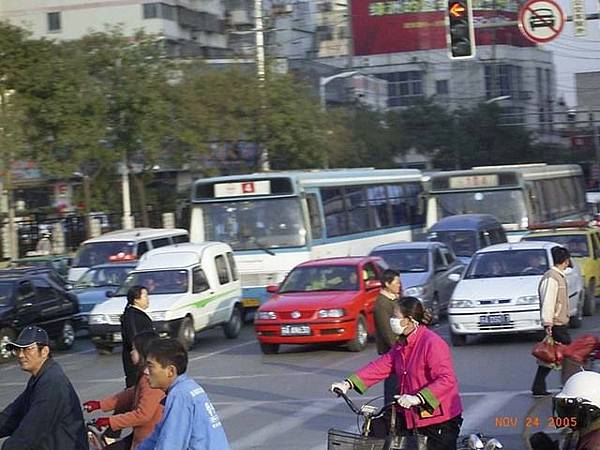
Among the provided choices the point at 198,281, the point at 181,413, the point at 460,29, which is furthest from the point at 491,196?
the point at 181,413

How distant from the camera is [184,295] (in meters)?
23.9

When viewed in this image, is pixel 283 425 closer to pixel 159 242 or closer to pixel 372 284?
pixel 372 284

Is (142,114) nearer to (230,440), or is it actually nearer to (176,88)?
(176,88)

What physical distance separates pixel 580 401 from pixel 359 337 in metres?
16.3

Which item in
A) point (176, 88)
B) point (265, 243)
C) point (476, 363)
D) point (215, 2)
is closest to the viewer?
point (476, 363)

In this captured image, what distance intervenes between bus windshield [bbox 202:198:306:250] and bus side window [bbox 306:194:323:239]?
1.45ft

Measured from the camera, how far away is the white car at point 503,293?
2053 centimetres

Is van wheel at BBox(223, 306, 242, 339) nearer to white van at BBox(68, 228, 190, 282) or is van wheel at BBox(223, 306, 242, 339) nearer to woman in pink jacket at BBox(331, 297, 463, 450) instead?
white van at BBox(68, 228, 190, 282)

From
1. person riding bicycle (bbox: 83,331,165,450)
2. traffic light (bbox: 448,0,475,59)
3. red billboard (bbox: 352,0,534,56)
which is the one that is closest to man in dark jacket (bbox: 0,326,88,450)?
person riding bicycle (bbox: 83,331,165,450)

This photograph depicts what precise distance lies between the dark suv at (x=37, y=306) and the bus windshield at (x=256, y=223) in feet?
12.3

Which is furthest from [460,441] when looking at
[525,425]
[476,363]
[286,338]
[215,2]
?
[215,2]

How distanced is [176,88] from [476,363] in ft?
106

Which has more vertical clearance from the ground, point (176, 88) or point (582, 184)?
point (176, 88)

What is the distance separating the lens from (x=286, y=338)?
21328mm
